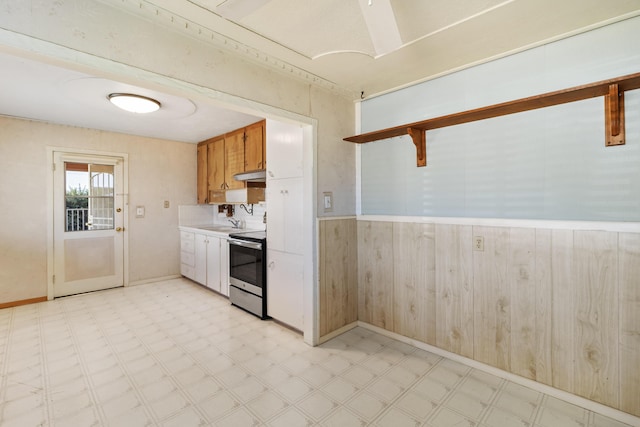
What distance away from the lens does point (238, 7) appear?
1.46 metres

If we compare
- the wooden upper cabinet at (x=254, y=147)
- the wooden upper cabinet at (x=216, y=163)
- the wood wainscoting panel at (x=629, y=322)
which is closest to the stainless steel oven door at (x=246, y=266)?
the wooden upper cabinet at (x=254, y=147)

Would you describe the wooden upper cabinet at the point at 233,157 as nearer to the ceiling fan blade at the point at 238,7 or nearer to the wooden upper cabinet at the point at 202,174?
the wooden upper cabinet at the point at 202,174

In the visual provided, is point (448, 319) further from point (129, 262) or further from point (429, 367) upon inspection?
point (129, 262)

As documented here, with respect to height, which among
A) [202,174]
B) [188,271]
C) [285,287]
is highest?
[202,174]

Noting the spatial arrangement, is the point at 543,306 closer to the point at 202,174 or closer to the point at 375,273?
the point at 375,273

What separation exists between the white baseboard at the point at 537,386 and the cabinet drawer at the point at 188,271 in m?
3.31

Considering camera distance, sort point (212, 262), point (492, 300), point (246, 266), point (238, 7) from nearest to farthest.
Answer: point (238, 7) < point (492, 300) < point (246, 266) < point (212, 262)

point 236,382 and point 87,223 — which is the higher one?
point 87,223

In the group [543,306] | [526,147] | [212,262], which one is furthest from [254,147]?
[543,306]

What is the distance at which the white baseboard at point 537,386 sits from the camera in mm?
1709

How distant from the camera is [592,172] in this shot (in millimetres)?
1798

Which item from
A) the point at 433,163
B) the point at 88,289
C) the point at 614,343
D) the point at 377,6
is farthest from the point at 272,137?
the point at 88,289

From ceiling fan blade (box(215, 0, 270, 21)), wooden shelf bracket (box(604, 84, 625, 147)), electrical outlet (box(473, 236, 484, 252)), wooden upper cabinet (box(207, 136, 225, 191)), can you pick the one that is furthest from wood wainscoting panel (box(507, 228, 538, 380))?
wooden upper cabinet (box(207, 136, 225, 191))

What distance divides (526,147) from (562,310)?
1138mm
